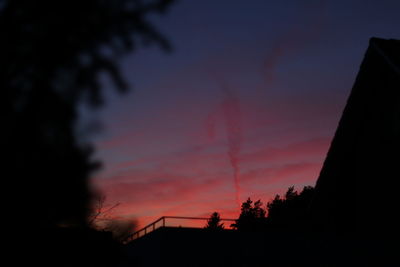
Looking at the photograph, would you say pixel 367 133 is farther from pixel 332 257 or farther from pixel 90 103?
pixel 90 103

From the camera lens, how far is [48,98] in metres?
5.73

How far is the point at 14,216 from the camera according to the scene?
568 centimetres

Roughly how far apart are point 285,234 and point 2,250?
1850 centimetres

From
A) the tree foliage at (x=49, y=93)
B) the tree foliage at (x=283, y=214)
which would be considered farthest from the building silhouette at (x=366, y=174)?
the tree foliage at (x=283, y=214)

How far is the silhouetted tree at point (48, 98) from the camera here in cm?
565

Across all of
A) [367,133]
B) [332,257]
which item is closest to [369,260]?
[332,257]

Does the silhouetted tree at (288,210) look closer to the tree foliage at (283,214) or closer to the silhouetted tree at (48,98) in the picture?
the tree foliage at (283,214)

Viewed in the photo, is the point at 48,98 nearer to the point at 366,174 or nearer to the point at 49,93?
the point at 49,93

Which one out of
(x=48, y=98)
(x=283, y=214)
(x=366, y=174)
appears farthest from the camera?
(x=283, y=214)

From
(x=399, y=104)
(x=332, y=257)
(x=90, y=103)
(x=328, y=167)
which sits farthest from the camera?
(x=332, y=257)

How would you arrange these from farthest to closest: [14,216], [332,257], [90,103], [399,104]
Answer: [332,257] → [399,104] → [90,103] → [14,216]

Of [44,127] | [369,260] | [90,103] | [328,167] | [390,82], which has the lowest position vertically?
[369,260]

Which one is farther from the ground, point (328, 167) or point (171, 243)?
point (328, 167)

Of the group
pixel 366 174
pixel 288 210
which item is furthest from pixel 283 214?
pixel 366 174
